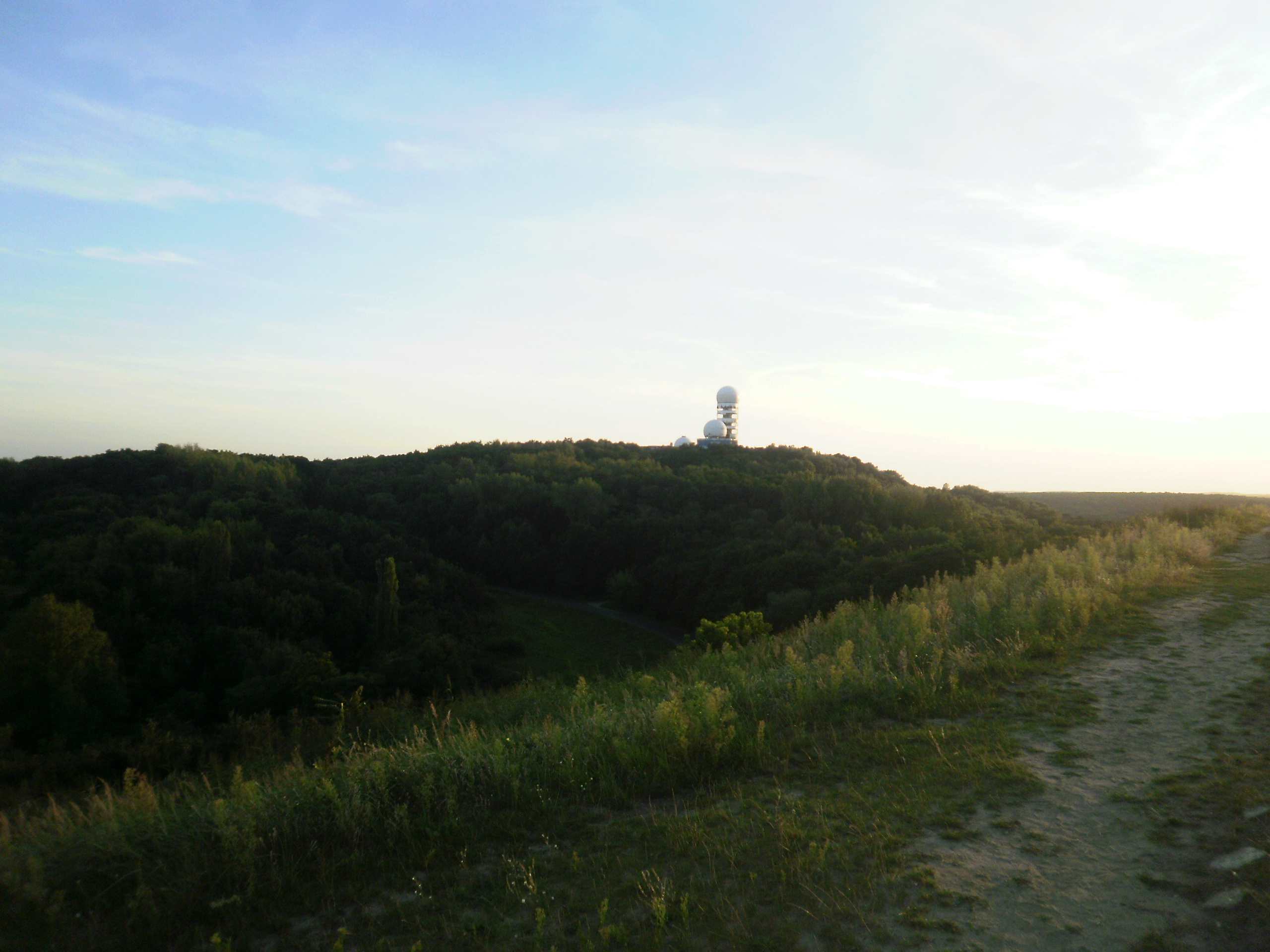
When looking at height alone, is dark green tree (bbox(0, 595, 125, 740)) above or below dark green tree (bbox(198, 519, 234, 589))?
below

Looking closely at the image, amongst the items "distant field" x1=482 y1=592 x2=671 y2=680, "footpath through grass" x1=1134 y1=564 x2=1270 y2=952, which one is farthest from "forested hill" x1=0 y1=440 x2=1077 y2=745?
"footpath through grass" x1=1134 y1=564 x2=1270 y2=952

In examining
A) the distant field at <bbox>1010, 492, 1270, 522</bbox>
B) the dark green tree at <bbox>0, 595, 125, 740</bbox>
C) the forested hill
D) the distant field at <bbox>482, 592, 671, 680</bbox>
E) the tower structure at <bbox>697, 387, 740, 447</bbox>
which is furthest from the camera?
the tower structure at <bbox>697, 387, 740, 447</bbox>

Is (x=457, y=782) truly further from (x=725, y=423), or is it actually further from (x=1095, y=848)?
(x=725, y=423)

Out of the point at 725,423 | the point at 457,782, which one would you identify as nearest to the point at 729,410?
the point at 725,423

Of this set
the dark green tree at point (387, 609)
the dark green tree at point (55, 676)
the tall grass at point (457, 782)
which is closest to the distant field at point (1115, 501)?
the tall grass at point (457, 782)

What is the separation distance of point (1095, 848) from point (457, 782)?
380 centimetres

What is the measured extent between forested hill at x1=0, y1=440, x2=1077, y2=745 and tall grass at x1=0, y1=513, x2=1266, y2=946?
797cm

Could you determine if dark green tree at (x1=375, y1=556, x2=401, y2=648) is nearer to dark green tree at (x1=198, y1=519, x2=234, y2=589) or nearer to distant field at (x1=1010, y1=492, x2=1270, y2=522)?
dark green tree at (x1=198, y1=519, x2=234, y2=589)

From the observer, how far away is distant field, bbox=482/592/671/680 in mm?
32969

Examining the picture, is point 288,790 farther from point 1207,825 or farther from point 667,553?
point 667,553

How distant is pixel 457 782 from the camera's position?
488 centimetres

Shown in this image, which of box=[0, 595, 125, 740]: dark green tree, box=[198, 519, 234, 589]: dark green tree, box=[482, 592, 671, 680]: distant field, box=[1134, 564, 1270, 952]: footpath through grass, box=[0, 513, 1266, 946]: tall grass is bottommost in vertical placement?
box=[482, 592, 671, 680]: distant field

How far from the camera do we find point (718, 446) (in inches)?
2344

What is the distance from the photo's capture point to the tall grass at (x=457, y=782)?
3.83m
